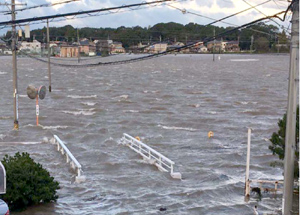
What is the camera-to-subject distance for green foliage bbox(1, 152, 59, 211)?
13.2m

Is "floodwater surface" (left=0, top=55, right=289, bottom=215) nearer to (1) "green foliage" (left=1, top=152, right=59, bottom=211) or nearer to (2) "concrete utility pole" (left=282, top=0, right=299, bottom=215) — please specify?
(1) "green foliage" (left=1, top=152, right=59, bottom=211)

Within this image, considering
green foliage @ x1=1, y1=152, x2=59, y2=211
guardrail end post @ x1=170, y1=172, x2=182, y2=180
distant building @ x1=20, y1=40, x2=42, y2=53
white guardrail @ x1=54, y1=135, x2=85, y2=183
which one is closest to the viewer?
green foliage @ x1=1, y1=152, x2=59, y2=211

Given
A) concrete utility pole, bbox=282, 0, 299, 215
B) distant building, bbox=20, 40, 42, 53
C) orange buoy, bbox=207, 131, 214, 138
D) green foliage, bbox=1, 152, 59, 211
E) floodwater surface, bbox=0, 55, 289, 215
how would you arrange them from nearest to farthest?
1. concrete utility pole, bbox=282, 0, 299, 215
2. green foliage, bbox=1, 152, 59, 211
3. floodwater surface, bbox=0, 55, 289, 215
4. orange buoy, bbox=207, 131, 214, 138
5. distant building, bbox=20, 40, 42, 53

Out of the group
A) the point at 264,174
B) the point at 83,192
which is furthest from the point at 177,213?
the point at 264,174

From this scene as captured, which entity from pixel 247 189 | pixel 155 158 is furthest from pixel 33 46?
pixel 247 189

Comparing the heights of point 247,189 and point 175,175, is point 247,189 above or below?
above

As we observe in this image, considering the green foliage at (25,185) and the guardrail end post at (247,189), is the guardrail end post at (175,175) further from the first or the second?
the green foliage at (25,185)

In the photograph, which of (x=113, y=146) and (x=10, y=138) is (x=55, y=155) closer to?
(x=113, y=146)

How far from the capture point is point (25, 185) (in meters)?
13.3

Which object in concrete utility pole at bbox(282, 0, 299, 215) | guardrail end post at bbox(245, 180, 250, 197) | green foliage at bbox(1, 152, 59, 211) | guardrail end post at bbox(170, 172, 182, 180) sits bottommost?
guardrail end post at bbox(170, 172, 182, 180)

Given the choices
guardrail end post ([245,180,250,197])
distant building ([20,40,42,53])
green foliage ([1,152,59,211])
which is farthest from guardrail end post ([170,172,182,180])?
distant building ([20,40,42,53])

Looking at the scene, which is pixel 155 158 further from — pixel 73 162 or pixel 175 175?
pixel 73 162

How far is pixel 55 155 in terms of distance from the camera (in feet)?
73.5

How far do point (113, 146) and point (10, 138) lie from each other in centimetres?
573
